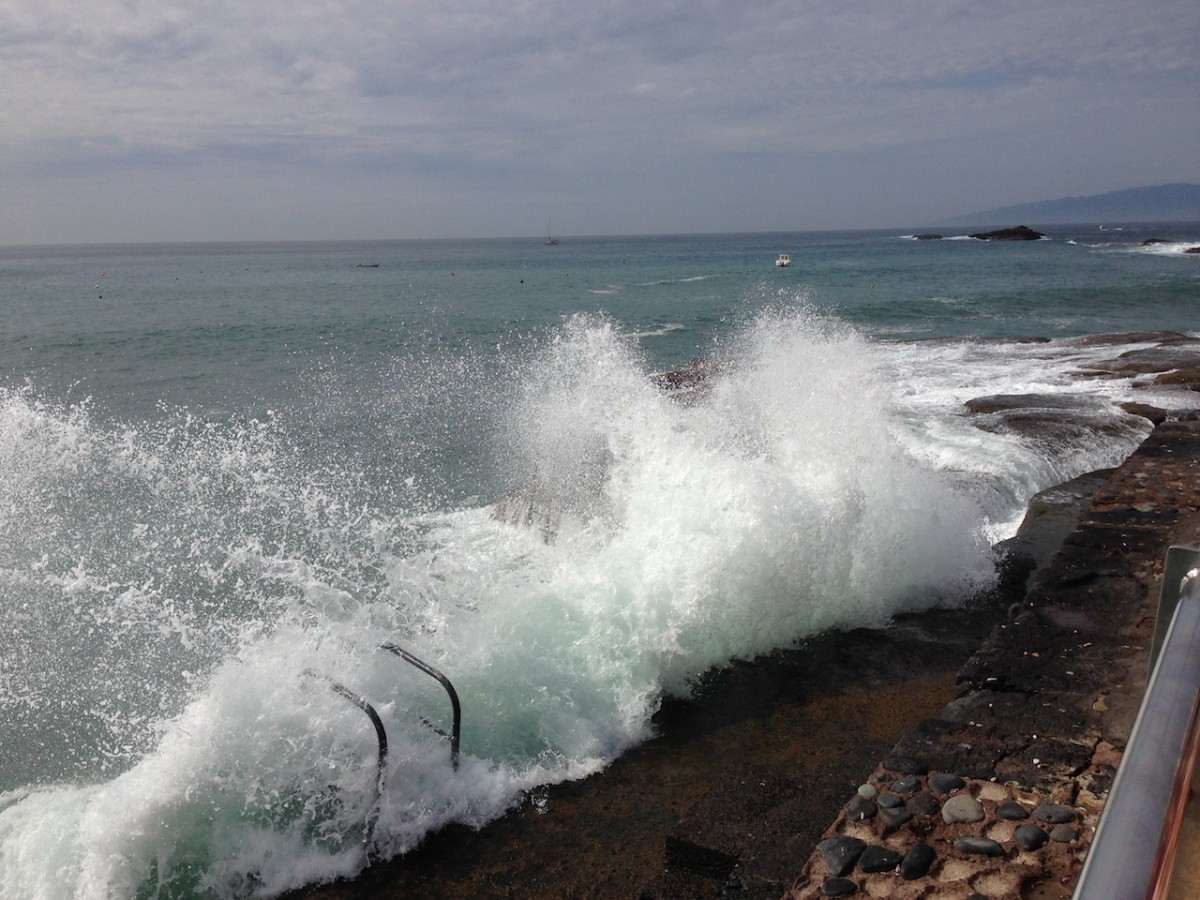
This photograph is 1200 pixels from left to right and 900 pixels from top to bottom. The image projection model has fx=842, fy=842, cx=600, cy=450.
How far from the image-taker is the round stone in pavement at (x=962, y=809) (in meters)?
3.32

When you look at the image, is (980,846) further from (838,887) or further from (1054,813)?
(838,887)

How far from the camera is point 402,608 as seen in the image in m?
6.86

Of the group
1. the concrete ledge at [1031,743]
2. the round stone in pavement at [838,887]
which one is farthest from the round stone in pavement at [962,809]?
the round stone in pavement at [838,887]

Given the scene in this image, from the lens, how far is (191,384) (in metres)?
20.7

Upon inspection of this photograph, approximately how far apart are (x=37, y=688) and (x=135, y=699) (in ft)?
3.17

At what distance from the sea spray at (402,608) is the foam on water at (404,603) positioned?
23mm

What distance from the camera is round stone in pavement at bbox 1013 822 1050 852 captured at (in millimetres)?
3082

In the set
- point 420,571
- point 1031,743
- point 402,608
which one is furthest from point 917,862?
point 420,571

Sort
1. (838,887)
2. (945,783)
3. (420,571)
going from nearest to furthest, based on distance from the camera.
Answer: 1. (838,887)
2. (945,783)
3. (420,571)

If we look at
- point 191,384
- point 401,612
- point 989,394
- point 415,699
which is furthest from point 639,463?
point 191,384

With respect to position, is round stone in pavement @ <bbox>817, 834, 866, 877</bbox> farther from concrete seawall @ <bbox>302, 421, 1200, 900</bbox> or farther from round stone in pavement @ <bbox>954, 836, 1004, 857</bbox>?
round stone in pavement @ <bbox>954, 836, 1004, 857</bbox>

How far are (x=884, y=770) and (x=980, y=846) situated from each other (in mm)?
675

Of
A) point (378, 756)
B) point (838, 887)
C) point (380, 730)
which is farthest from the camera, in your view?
point (378, 756)

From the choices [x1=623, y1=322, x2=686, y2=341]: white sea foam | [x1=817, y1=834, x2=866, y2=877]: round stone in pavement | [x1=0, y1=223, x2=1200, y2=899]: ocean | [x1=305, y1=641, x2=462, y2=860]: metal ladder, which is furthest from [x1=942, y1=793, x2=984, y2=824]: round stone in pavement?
[x1=623, y1=322, x2=686, y2=341]: white sea foam
